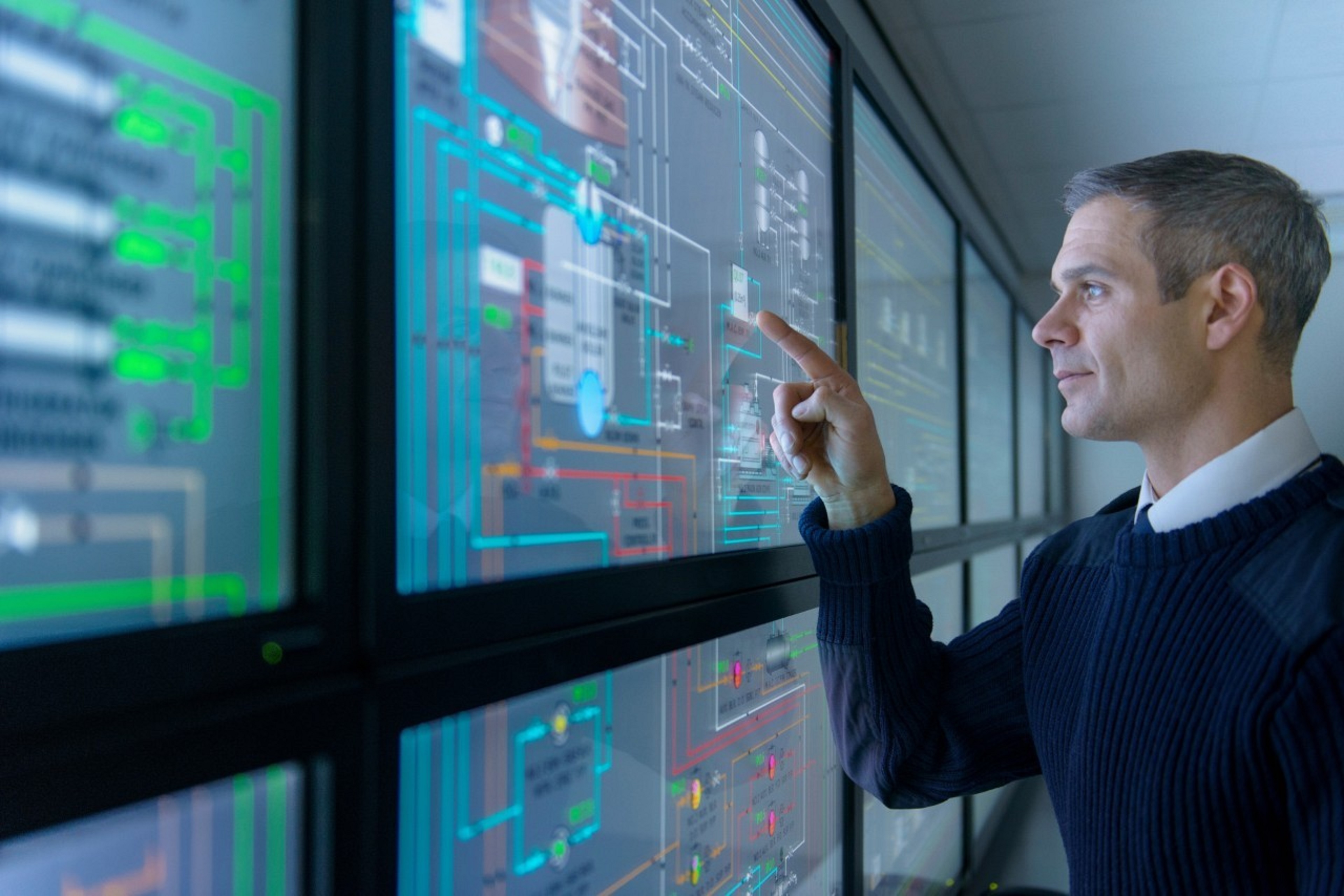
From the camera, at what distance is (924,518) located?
232 cm

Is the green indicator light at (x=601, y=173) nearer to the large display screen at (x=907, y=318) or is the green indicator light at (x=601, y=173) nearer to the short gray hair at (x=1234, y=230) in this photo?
the short gray hair at (x=1234, y=230)

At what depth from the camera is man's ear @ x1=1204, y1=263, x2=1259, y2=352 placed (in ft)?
3.70

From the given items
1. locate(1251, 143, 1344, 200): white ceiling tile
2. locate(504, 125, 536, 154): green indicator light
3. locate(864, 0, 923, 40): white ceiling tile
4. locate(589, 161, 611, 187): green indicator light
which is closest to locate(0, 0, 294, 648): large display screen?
locate(504, 125, 536, 154): green indicator light

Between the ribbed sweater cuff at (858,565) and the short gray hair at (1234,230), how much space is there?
41 cm

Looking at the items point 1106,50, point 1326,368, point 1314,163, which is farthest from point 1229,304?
point 1326,368

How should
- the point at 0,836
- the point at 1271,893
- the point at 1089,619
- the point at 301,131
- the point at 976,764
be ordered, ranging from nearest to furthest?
the point at 0,836, the point at 301,131, the point at 1271,893, the point at 1089,619, the point at 976,764

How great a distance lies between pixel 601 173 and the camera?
94cm

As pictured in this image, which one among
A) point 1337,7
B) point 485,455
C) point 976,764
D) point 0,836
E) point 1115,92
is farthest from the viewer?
point 1115,92

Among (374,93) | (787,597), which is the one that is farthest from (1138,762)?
(374,93)

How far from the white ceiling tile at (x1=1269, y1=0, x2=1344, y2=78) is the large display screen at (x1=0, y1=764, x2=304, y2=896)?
103 inches

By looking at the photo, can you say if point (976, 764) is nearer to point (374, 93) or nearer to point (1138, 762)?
point (1138, 762)

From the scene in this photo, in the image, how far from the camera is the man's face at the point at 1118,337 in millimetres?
1142

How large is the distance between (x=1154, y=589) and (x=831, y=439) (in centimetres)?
37

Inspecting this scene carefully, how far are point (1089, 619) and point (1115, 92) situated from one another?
2111mm
